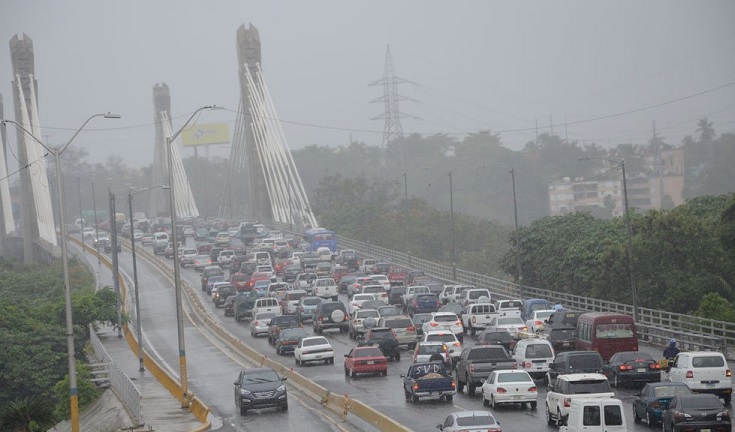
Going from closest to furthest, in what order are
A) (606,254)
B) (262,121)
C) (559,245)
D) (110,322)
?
(606,254)
(110,322)
(559,245)
(262,121)

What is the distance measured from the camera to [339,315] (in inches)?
2366

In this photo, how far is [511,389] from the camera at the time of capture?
33.2 meters

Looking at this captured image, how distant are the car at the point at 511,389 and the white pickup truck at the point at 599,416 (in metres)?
7.46

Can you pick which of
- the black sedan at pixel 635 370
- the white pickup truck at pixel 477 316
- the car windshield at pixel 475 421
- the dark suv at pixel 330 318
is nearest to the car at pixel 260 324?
the dark suv at pixel 330 318

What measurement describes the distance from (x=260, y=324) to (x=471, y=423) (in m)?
36.4

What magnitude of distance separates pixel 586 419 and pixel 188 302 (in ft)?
189

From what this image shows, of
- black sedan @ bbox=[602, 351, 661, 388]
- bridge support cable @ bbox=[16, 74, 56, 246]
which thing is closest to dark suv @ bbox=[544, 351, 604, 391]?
black sedan @ bbox=[602, 351, 661, 388]

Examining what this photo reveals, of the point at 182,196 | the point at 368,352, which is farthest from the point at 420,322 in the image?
the point at 182,196

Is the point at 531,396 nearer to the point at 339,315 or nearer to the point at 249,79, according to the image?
the point at 339,315

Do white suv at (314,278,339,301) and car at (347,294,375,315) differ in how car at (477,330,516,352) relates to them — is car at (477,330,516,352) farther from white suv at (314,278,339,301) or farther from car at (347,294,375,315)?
white suv at (314,278,339,301)

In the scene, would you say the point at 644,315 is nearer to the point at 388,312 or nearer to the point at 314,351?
the point at 388,312

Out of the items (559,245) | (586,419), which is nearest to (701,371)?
(586,419)

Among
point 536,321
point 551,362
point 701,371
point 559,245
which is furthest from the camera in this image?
point 559,245

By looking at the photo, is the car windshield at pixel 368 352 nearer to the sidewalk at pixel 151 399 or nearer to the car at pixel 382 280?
the sidewalk at pixel 151 399
